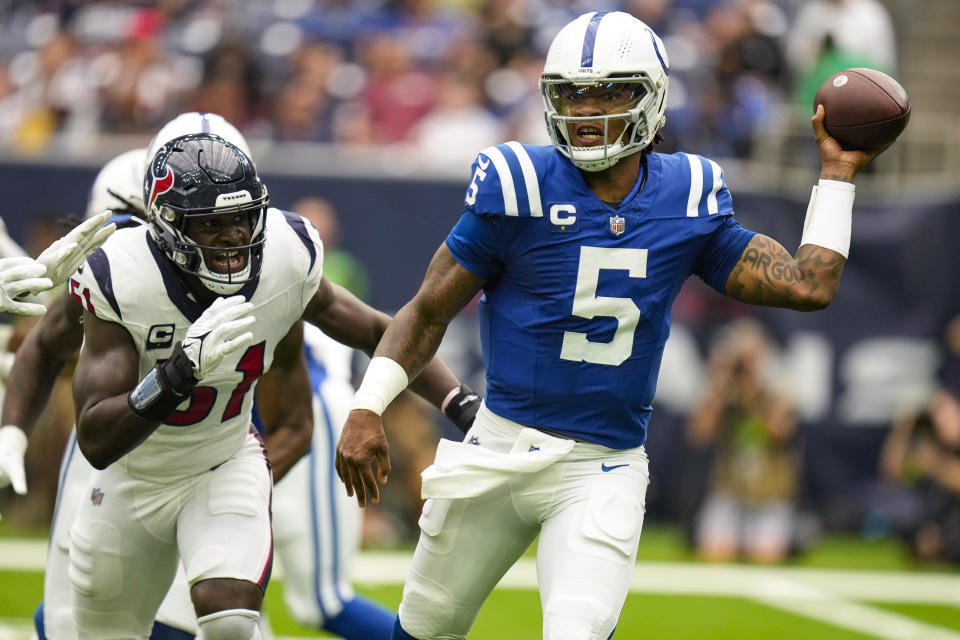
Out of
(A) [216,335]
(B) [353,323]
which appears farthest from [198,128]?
(A) [216,335]

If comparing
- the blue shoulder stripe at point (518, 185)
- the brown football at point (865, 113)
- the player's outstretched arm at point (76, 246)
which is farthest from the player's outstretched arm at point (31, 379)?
the brown football at point (865, 113)

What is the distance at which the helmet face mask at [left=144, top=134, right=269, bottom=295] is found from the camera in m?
3.69

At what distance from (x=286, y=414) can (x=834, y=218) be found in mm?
1957

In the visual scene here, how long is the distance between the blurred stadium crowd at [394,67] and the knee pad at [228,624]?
579 cm

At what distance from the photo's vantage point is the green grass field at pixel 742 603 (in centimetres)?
659

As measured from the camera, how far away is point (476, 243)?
3680 mm

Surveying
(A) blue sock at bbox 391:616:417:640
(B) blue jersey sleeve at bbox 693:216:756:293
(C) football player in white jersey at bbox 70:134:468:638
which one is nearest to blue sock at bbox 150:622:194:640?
(C) football player in white jersey at bbox 70:134:468:638

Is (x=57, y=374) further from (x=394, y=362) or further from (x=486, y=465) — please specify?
(x=486, y=465)

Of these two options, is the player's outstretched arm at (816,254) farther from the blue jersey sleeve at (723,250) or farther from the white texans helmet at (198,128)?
the white texans helmet at (198,128)

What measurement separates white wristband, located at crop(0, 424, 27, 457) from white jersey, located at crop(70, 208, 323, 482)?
0.38 metres

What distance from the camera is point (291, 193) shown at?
29.3 feet

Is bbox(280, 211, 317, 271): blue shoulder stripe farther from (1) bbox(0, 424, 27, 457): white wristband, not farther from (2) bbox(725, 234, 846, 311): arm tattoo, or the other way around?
(2) bbox(725, 234, 846, 311): arm tattoo

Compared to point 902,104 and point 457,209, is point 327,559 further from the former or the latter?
point 457,209

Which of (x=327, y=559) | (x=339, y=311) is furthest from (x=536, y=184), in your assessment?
(x=327, y=559)
